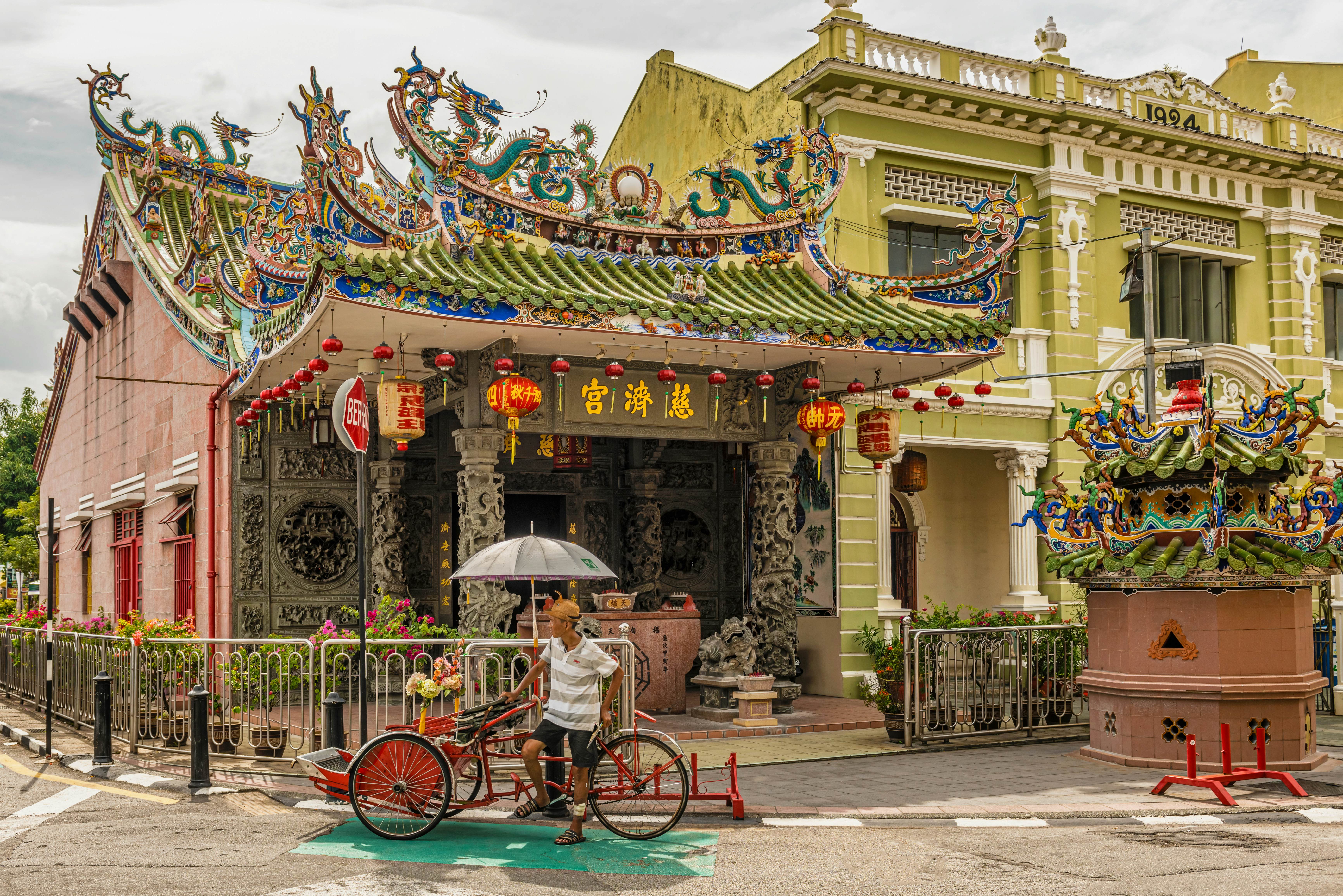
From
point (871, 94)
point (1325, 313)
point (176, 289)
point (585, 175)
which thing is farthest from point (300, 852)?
point (1325, 313)

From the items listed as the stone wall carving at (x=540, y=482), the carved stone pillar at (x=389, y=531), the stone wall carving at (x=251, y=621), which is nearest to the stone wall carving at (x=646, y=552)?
the stone wall carving at (x=540, y=482)

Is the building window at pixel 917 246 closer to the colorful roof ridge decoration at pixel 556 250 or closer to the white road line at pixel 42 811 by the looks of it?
the colorful roof ridge decoration at pixel 556 250

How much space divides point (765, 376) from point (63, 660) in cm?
839

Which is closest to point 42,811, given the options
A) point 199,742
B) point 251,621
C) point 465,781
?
point 199,742

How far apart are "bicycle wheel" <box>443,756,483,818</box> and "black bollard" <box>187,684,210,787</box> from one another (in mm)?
2455

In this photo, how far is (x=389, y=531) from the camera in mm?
15844

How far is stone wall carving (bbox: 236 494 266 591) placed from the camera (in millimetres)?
15148

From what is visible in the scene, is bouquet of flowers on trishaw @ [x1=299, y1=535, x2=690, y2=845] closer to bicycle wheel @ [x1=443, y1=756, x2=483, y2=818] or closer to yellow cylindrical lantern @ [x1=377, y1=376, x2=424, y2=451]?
bicycle wheel @ [x1=443, y1=756, x2=483, y2=818]

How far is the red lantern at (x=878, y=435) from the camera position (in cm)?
1448

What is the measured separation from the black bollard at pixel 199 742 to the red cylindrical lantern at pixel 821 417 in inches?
285

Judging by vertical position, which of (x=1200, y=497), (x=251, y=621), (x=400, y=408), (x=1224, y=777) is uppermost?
(x=400, y=408)

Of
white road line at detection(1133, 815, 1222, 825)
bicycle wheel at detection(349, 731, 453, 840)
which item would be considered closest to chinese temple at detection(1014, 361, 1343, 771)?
white road line at detection(1133, 815, 1222, 825)

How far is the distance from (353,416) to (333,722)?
7.49 feet

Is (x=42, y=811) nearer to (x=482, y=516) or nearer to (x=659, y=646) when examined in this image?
(x=482, y=516)
